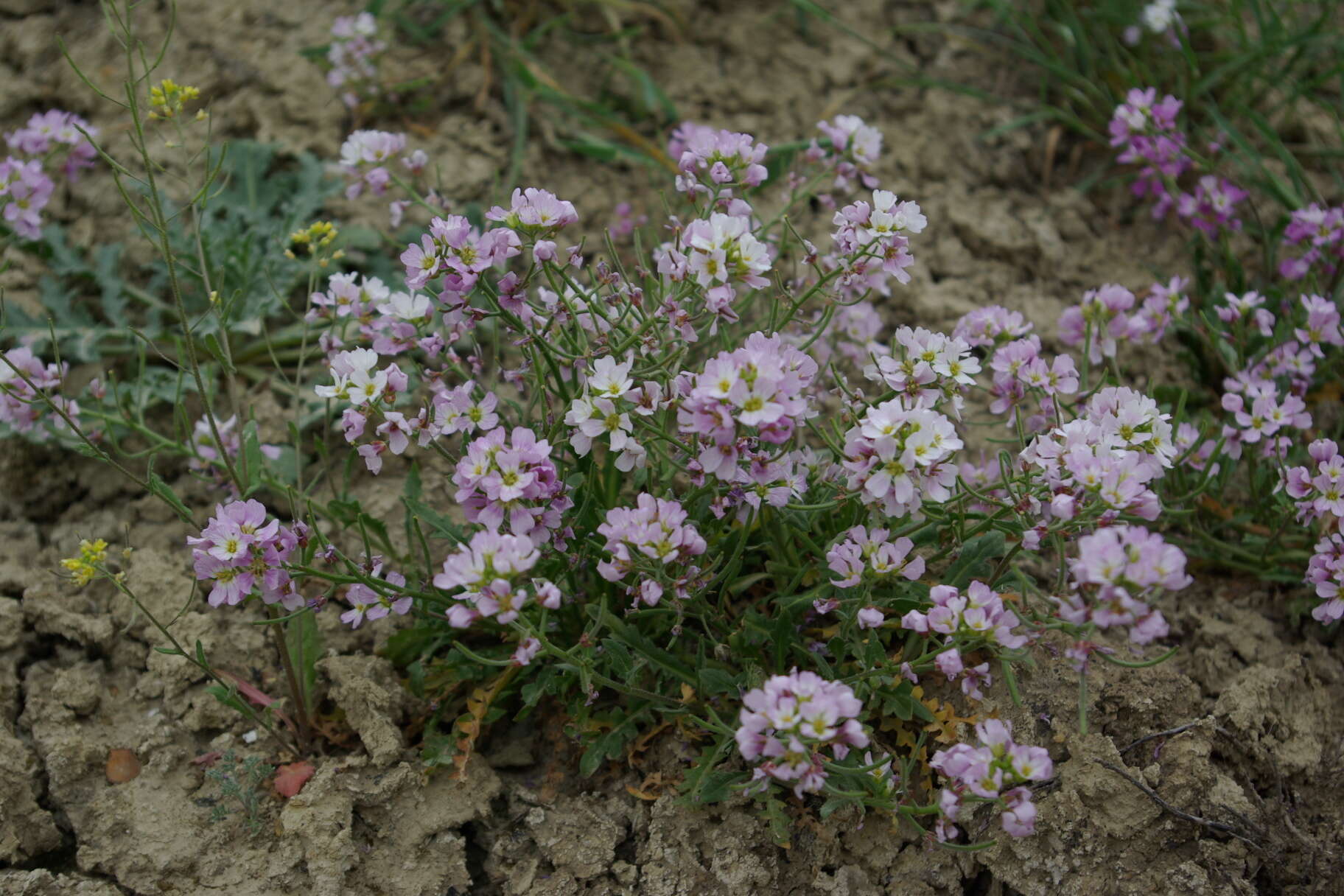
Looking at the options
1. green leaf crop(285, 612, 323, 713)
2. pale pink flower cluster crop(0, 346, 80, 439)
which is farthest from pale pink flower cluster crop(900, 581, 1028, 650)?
pale pink flower cluster crop(0, 346, 80, 439)

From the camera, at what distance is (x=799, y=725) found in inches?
75.7

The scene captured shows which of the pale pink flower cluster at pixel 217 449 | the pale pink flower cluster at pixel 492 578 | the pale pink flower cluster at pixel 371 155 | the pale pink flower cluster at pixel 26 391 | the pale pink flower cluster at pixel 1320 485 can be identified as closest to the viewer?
the pale pink flower cluster at pixel 492 578

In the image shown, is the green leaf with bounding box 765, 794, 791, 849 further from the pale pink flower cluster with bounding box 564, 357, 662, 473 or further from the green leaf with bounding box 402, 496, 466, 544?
the green leaf with bounding box 402, 496, 466, 544

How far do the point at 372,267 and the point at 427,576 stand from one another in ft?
4.73

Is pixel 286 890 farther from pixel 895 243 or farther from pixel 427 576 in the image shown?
pixel 895 243

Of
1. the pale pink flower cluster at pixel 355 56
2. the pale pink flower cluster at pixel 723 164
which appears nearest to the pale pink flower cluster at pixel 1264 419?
the pale pink flower cluster at pixel 723 164

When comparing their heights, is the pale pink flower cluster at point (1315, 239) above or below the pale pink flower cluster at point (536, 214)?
below

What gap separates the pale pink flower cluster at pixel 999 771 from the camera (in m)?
1.98

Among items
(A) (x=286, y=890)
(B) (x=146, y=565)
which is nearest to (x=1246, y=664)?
(A) (x=286, y=890)

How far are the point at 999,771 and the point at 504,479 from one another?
108 cm

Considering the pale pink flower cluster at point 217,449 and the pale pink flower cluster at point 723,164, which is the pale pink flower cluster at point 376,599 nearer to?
the pale pink flower cluster at point 217,449

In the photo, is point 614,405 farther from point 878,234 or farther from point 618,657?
point 878,234

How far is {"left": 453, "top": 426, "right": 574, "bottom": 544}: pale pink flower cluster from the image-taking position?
2.10 m

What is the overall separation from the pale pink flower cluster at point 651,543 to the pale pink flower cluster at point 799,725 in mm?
317
